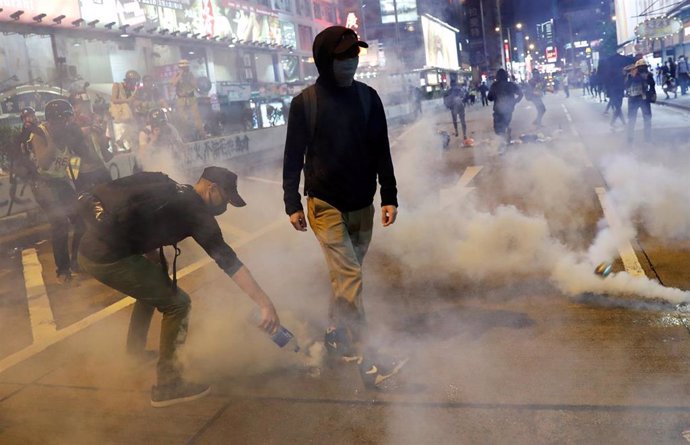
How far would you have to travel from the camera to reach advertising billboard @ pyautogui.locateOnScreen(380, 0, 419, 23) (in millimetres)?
15627

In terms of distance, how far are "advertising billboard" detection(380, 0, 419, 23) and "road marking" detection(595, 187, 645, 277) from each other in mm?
9291

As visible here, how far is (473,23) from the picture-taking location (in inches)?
1778

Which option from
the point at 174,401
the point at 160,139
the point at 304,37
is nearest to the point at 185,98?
the point at 160,139

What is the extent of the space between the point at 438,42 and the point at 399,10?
4.63 meters

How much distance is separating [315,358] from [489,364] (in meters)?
0.85

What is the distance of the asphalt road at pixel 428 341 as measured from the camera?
9.05 ft

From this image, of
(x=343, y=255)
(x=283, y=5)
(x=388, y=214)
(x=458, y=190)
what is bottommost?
(x=458, y=190)

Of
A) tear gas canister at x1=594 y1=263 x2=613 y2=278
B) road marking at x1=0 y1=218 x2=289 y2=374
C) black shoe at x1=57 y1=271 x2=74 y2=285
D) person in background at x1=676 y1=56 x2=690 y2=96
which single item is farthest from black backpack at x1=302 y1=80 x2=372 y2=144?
person in background at x1=676 y1=56 x2=690 y2=96

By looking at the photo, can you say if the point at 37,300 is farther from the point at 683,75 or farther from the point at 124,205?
the point at 683,75

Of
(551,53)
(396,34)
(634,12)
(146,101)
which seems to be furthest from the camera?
(551,53)

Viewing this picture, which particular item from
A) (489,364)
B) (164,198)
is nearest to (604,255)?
(489,364)

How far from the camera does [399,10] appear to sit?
54.2ft

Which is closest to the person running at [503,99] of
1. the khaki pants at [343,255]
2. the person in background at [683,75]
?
the khaki pants at [343,255]

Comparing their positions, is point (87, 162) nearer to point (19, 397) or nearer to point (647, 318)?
point (19, 397)
